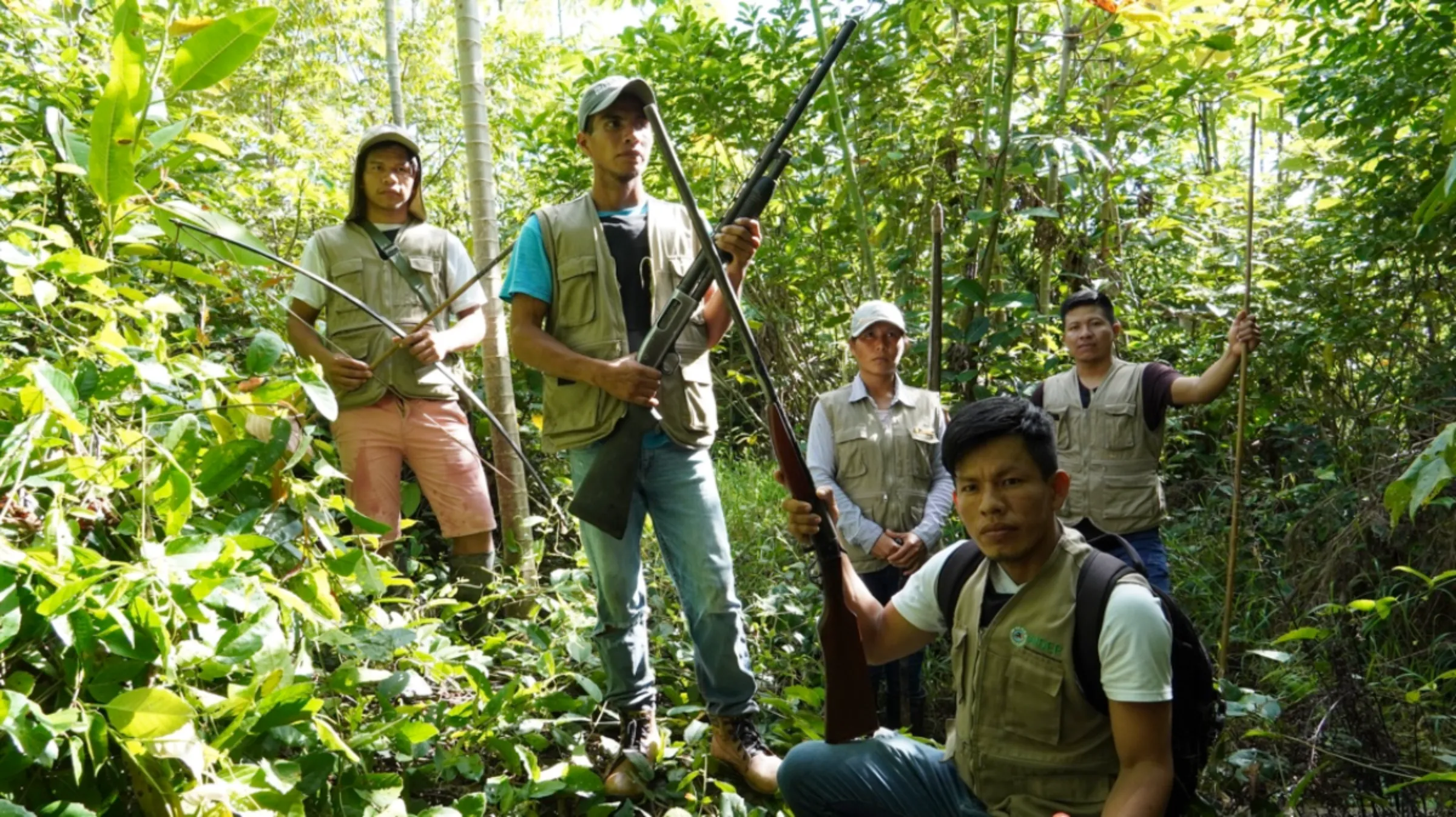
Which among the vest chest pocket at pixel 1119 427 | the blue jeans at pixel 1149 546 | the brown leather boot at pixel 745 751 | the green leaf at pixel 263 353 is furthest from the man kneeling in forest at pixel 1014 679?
the vest chest pocket at pixel 1119 427

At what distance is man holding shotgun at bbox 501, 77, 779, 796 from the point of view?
3.03 meters

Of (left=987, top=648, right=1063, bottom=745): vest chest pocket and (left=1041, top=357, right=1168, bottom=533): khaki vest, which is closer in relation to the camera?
(left=987, top=648, right=1063, bottom=745): vest chest pocket

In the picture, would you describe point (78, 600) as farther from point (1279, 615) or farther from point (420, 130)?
point (420, 130)

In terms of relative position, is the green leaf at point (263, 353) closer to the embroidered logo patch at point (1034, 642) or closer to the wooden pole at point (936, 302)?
the embroidered logo patch at point (1034, 642)

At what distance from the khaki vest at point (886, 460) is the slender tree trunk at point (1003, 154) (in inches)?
51.7

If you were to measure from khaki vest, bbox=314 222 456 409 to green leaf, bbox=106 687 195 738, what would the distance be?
2.32 m

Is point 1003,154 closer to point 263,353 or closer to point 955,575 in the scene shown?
point 955,575

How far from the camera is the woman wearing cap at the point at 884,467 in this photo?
3889mm

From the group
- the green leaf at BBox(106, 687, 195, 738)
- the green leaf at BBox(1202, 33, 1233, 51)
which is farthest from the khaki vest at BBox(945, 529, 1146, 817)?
the green leaf at BBox(1202, 33, 1233, 51)

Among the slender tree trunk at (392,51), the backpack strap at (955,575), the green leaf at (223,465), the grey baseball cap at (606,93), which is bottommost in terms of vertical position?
the backpack strap at (955,575)

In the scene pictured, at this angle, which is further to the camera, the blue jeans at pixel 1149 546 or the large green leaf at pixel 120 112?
the blue jeans at pixel 1149 546

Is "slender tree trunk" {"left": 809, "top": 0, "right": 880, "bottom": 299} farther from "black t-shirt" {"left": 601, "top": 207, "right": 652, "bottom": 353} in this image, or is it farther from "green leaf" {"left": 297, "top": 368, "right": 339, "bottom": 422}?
"green leaf" {"left": 297, "top": 368, "right": 339, "bottom": 422}

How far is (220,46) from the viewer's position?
1810 millimetres

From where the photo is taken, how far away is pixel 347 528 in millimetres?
4316
